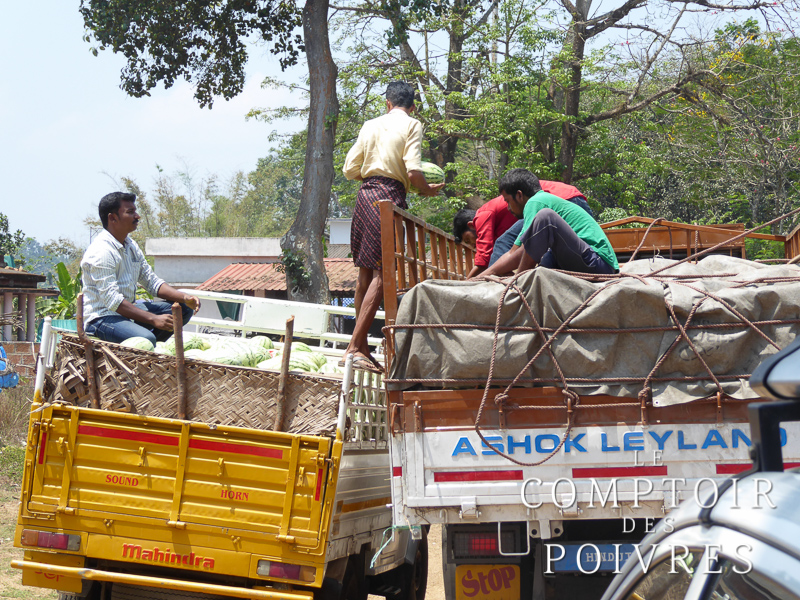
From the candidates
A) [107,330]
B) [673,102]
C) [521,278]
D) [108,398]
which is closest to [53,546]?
[108,398]

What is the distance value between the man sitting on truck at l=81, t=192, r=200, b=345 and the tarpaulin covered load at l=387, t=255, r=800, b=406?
2.00 m

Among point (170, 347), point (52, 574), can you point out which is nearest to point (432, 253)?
point (170, 347)

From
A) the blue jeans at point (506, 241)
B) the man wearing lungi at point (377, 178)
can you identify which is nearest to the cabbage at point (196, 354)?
the man wearing lungi at point (377, 178)

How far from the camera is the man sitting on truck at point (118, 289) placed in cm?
498

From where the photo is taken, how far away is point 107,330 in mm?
5004

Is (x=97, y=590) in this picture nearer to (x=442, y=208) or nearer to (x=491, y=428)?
(x=491, y=428)

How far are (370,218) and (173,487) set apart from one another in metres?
2.18

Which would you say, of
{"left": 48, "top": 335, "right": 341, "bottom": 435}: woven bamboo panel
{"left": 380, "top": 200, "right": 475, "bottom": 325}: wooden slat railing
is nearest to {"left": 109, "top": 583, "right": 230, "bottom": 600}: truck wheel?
{"left": 48, "top": 335, "right": 341, "bottom": 435}: woven bamboo panel

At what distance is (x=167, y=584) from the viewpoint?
3.95 meters

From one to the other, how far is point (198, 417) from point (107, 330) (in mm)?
1206

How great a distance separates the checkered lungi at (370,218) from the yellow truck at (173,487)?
4.52 ft

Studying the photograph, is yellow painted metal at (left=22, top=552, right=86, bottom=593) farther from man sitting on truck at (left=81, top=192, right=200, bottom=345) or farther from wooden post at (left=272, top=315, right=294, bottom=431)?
man sitting on truck at (left=81, top=192, right=200, bottom=345)

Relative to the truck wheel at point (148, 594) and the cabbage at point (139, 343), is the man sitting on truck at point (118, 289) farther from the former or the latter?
the truck wheel at point (148, 594)

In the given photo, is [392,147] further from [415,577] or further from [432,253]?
[415,577]
